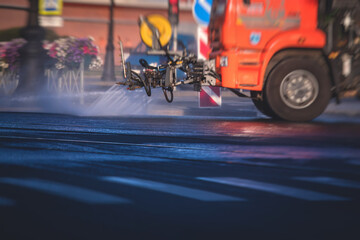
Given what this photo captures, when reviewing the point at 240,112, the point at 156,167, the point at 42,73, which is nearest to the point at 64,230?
the point at 156,167

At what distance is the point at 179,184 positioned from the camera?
14.2 ft

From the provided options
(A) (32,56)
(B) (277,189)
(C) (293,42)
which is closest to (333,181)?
(B) (277,189)

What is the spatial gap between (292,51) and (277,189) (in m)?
5.09

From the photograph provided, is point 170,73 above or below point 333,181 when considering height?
above

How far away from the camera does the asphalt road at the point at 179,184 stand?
10.4 feet

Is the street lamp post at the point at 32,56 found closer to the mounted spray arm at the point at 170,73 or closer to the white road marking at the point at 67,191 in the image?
the mounted spray arm at the point at 170,73

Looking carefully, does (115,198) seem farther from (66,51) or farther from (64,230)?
(66,51)

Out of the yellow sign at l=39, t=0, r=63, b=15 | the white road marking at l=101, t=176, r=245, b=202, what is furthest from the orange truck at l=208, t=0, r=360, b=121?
the yellow sign at l=39, t=0, r=63, b=15

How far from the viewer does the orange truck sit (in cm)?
862

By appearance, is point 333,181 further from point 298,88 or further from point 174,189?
point 298,88

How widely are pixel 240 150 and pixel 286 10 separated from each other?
11.3 ft

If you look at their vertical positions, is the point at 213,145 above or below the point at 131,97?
below

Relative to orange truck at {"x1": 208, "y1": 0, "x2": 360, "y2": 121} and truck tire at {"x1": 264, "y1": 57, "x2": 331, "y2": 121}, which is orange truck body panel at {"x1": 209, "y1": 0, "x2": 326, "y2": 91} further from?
truck tire at {"x1": 264, "y1": 57, "x2": 331, "y2": 121}

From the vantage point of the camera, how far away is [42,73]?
14867 mm
